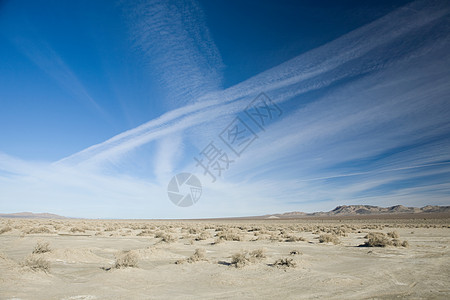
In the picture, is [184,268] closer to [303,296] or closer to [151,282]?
[151,282]

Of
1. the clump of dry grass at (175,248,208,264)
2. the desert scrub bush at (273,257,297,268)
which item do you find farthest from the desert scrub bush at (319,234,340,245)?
the clump of dry grass at (175,248,208,264)

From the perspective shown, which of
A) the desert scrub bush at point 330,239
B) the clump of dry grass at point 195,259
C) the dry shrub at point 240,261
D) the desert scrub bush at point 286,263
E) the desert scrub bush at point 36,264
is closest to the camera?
the desert scrub bush at point 36,264

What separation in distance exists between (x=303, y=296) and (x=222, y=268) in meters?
4.56

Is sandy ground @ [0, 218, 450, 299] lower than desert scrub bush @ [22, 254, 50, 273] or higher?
lower

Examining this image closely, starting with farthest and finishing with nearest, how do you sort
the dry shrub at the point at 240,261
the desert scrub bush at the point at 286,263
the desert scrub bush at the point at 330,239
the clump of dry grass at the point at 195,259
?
1. the desert scrub bush at the point at 330,239
2. the clump of dry grass at the point at 195,259
3. the dry shrub at the point at 240,261
4. the desert scrub bush at the point at 286,263

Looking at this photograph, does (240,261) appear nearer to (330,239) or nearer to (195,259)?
(195,259)

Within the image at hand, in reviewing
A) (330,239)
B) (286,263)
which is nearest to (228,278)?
(286,263)

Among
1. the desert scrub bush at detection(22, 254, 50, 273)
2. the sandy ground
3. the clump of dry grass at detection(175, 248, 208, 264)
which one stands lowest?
the sandy ground

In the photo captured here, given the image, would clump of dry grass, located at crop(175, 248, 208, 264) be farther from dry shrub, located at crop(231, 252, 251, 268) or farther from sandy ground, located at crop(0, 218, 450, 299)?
dry shrub, located at crop(231, 252, 251, 268)

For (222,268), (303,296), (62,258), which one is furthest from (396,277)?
(62,258)

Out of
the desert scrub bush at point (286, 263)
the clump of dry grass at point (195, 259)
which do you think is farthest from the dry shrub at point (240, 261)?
the clump of dry grass at point (195, 259)

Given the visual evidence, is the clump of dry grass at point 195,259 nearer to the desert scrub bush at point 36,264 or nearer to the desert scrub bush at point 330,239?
the desert scrub bush at point 36,264

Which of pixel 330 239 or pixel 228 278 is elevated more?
pixel 330 239

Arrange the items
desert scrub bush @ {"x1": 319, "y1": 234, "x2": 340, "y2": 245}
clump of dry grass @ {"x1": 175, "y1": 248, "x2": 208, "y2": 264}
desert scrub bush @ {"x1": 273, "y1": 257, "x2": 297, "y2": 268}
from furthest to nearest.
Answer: desert scrub bush @ {"x1": 319, "y1": 234, "x2": 340, "y2": 245}, clump of dry grass @ {"x1": 175, "y1": 248, "x2": 208, "y2": 264}, desert scrub bush @ {"x1": 273, "y1": 257, "x2": 297, "y2": 268}
